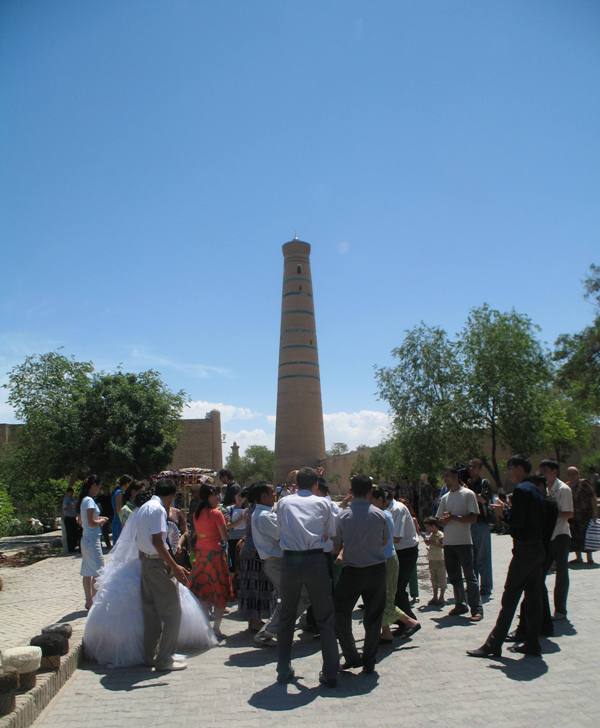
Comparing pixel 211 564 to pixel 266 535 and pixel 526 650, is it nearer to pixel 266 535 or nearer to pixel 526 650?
pixel 266 535

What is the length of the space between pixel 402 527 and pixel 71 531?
10868mm

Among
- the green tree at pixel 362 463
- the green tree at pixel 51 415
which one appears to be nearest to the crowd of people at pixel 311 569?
the green tree at pixel 51 415

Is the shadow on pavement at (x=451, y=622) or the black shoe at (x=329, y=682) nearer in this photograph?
the black shoe at (x=329, y=682)

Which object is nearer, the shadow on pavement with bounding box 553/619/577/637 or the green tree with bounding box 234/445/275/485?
the shadow on pavement with bounding box 553/619/577/637

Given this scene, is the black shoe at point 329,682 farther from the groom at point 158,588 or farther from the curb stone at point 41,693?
the curb stone at point 41,693

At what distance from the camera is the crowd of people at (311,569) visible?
5316 mm

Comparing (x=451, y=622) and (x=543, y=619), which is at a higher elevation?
(x=543, y=619)

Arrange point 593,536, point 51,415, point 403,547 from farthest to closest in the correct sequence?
1. point 51,415
2. point 593,536
3. point 403,547

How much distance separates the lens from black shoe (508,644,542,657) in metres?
5.64

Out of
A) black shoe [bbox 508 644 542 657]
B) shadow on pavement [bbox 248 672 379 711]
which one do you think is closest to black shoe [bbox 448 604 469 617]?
black shoe [bbox 508 644 542 657]

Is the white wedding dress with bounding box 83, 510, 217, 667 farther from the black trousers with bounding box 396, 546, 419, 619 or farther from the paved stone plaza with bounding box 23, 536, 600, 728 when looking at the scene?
the black trousers with bounding box 396, 546, 419, 619

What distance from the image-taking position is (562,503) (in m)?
7.39

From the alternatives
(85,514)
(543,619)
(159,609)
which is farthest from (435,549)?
(85,514)

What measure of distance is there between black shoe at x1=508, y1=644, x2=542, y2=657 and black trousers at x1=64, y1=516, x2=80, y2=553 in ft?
38.9
